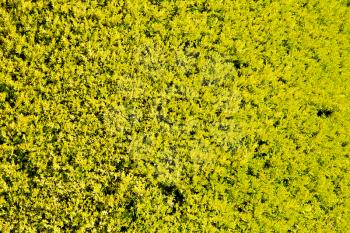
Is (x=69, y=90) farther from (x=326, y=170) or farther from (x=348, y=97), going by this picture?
(x=348, y=97)

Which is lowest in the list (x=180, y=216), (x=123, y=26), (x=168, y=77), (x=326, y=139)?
(x=180, y=216)

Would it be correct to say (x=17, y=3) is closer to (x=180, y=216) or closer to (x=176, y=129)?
(x=176, y=129)

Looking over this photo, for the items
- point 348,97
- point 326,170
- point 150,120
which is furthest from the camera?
point 348,97

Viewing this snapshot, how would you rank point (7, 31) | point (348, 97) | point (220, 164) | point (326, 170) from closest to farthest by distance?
point (7, 31)
point (220, 164)
point (326, 170)
point (348, 97)

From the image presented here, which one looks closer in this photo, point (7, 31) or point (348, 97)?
point (7, 31)

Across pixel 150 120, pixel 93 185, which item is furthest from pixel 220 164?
pixel 93 185

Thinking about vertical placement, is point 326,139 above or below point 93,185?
above
